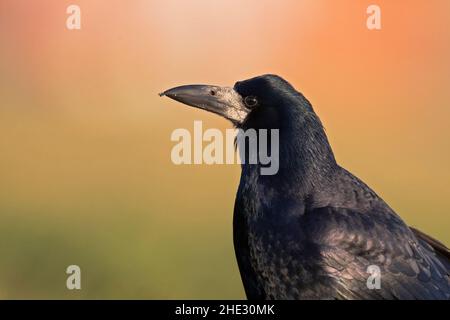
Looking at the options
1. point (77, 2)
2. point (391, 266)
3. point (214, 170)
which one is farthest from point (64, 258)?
point (391, 266)

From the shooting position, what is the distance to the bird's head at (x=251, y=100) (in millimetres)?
7266

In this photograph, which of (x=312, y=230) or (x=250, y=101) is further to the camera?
(x=250, y=101)

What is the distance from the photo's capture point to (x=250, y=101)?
7.46m

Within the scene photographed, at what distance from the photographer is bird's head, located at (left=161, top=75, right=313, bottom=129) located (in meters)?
7.27

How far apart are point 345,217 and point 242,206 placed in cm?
73

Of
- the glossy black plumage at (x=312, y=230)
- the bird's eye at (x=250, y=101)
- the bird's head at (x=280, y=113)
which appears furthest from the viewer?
the bird's eye at (x=250, y=101)

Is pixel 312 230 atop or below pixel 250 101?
below

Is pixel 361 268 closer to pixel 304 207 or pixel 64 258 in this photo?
pixel 304 207

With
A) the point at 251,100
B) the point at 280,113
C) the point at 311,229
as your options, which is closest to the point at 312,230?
the point at 311,229

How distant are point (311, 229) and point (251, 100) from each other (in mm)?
1147

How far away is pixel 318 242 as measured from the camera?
6812 mm

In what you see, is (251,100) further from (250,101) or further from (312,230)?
(312,230)

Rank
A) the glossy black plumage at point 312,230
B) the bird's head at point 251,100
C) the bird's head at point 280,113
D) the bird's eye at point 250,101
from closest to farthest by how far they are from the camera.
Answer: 1. the glossy black plumage at point 312,230
2. the bird's head at point 280,113
3. the bird's head at point 251,100
4. the bird's eye at point 250,101

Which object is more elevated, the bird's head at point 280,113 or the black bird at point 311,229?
the bird's head at point 280,113
